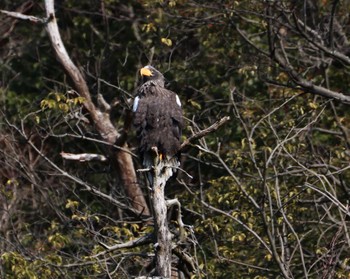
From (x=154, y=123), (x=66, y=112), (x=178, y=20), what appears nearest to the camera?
(x=154, y=123)

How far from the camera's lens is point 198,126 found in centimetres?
1060

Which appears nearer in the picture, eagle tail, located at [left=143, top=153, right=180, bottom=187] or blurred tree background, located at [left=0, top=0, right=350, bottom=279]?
eagle tail, located at [left=143, top=153, right=180, bottom=187]

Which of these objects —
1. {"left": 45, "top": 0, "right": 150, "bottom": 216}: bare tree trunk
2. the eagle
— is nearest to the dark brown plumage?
the eagle

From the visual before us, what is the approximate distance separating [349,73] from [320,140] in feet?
2.73

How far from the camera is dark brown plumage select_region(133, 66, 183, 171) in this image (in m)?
9.06

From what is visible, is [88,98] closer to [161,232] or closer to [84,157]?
[84,157]

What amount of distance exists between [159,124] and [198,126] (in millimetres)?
1528


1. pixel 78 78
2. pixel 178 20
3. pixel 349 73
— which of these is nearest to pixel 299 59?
pixel 349 73

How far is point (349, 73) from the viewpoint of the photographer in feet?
40.1

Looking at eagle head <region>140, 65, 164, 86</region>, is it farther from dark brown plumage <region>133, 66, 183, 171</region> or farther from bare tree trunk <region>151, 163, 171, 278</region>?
bare tree trunk <region>151, 163, 171, 278</region>

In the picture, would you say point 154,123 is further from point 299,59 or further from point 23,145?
point 23,145

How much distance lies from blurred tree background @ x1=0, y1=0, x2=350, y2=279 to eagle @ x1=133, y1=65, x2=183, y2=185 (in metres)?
0.27

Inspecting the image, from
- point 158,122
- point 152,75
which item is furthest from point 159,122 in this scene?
point 152,75

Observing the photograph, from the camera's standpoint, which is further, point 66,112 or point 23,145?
point 23,145
